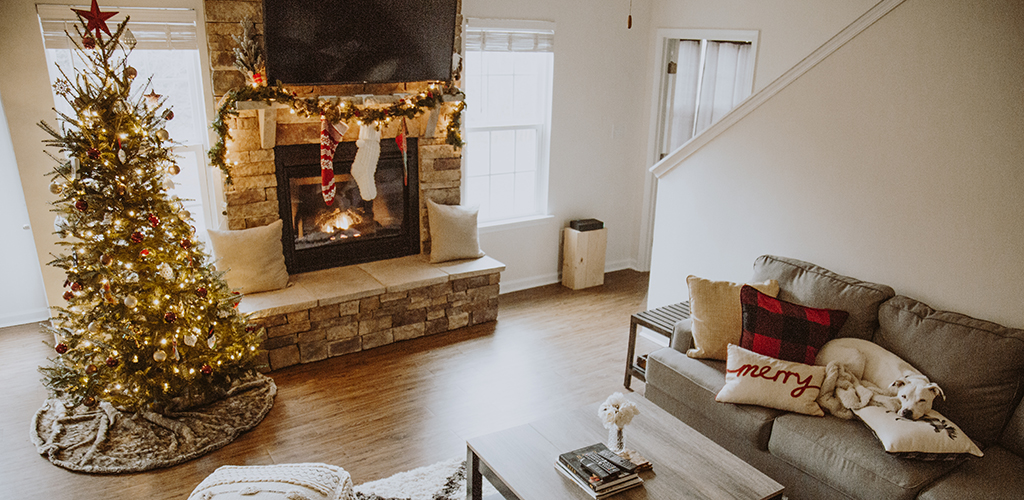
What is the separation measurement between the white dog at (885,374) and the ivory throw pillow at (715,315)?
0.39 m

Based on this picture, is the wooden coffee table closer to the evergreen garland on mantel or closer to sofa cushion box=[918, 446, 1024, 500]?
sofa cushion box=[918, 446, 1024, 500]

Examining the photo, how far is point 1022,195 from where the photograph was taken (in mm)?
2596

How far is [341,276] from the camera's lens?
4.26 metres

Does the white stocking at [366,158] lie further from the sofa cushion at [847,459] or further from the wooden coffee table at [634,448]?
the sofa cushion at [847,459]

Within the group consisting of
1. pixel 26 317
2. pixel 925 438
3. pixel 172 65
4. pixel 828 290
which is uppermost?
pixel 172 65

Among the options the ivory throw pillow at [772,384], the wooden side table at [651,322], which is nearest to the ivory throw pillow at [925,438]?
the ivory throw pillow at [772,384]

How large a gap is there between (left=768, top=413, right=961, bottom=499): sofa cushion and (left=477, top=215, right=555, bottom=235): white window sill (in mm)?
2794

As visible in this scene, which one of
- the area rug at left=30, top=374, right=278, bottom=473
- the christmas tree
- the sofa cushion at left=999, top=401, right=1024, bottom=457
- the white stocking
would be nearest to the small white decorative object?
the sofa cushion at left=999, top=401, right=1024, bottom=457

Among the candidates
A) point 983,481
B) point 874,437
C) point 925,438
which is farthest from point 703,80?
point 983,481

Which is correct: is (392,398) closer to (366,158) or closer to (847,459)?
(366,158)

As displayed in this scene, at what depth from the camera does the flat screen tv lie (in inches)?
145

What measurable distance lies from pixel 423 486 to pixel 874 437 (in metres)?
1.84

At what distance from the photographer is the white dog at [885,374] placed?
2.50 metres

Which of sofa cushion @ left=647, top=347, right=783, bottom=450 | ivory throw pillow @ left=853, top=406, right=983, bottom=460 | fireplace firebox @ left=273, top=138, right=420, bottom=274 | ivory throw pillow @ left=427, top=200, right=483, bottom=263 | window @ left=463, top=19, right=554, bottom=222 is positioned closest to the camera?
ivory throw pillow @ left=853, top=406, right=983, bottom=460
